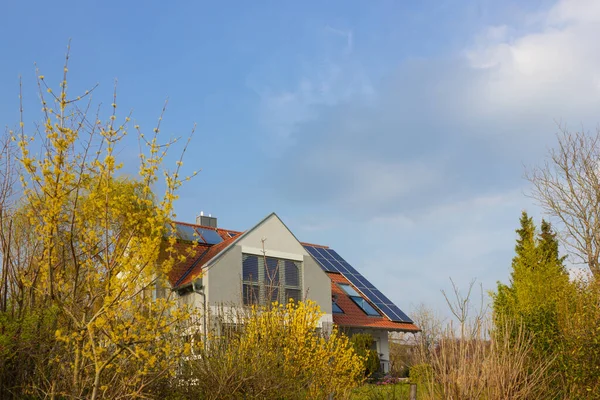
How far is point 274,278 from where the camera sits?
16.8 metres

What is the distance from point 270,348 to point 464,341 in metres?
3.24

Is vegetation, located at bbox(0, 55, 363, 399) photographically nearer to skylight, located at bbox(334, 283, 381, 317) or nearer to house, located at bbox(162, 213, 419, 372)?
house, located at bbox(162, 213, 419, 372)

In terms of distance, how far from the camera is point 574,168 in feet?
68.4

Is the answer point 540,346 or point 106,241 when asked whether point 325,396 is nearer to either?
point 540,346

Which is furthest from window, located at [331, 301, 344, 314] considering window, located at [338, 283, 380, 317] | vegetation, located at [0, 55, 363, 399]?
vegetation, located at [0, 55, 363, 399]

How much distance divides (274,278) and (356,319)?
208 inches

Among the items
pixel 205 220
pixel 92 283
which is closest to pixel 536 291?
pixel 205 220

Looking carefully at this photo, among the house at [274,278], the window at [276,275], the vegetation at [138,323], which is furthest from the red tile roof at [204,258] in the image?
Answer: the vegetation at [138,323]

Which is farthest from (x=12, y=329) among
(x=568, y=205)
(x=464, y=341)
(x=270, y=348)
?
(x=568, y=205)

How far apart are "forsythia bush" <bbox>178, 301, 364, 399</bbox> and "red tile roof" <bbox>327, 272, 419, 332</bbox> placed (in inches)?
372

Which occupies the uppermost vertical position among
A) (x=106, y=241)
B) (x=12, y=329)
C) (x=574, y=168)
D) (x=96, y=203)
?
(x=574, y=168)

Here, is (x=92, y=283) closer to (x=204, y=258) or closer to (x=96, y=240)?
(x=96, y=240)

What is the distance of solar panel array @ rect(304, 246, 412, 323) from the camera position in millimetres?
22469

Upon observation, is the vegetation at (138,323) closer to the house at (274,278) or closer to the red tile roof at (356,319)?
the house at (274,278)
